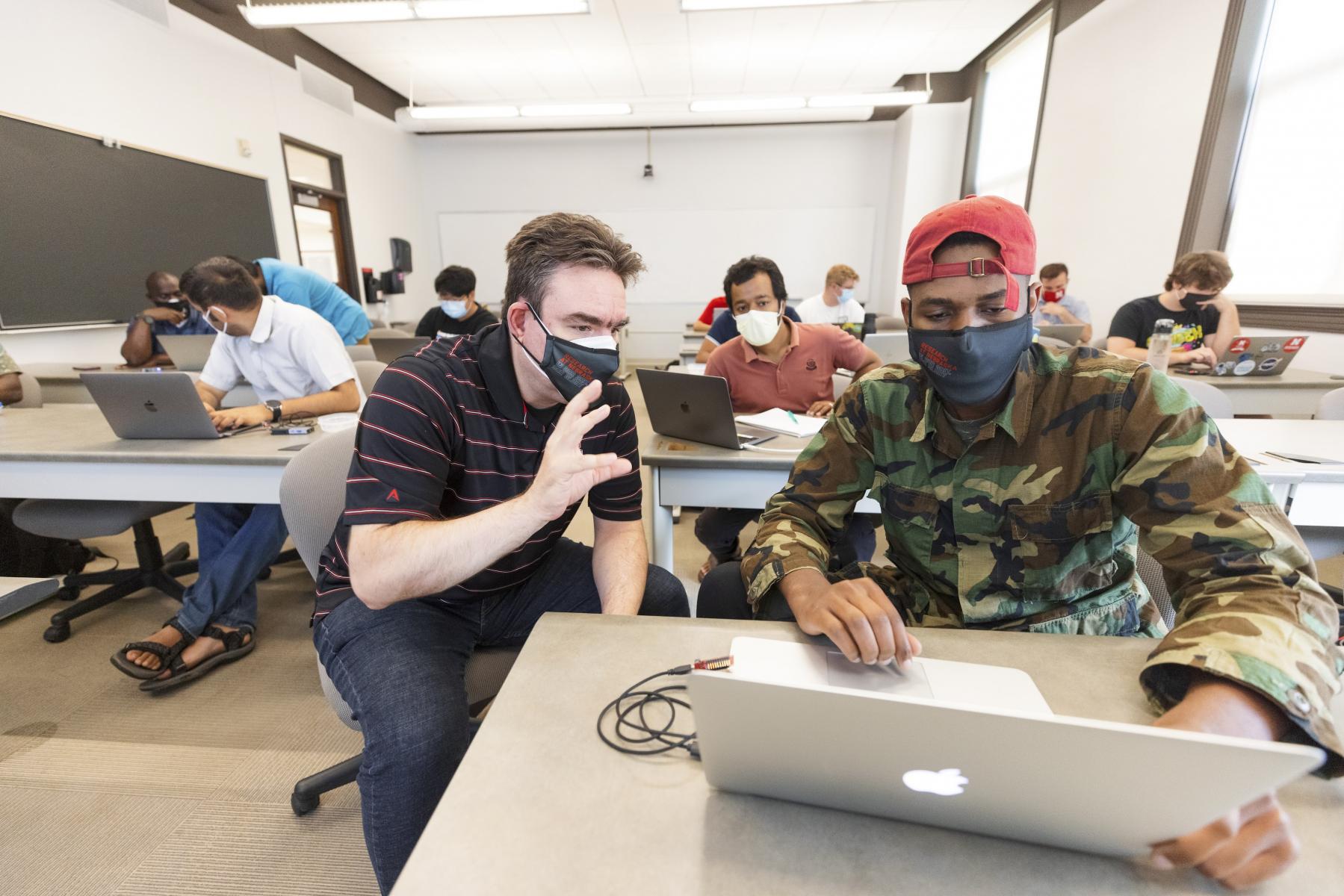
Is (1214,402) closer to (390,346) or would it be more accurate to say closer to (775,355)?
(775,355)

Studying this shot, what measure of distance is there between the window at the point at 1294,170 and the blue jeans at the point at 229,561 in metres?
4.85

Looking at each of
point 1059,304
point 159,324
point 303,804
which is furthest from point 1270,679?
point 159,324

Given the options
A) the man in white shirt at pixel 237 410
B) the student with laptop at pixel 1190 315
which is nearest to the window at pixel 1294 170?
the student with laptop at pixel 1190 315

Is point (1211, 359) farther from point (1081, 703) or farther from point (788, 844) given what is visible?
point (788, 844)

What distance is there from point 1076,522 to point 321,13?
5458 mm

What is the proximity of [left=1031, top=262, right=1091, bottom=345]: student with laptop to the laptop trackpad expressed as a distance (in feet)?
15.2

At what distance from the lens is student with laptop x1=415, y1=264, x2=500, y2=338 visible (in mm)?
4000

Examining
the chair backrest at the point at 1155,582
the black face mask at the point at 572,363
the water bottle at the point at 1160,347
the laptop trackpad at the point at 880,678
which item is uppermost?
the black face mask at the point at 572,363

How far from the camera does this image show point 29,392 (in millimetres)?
2674

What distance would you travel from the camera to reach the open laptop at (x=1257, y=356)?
2662 mm

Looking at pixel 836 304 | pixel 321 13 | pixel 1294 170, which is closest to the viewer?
pixel 1294 170

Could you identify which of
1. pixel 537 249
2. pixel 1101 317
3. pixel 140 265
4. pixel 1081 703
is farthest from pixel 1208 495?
pixel 140 265

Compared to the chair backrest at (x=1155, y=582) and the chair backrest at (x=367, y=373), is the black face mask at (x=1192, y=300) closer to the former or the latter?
the chair backrest at (x=1155, y=582)

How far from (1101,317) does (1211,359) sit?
2014 mm
